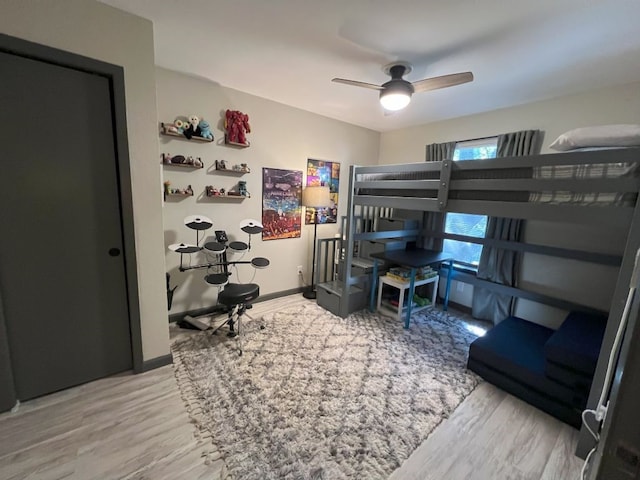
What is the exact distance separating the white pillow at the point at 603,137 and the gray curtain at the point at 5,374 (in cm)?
373

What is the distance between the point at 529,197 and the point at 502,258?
1.42 m

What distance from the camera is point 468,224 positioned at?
3369 millimetres

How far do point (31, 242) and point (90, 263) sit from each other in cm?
31

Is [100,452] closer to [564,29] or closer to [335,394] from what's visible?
[335,394]

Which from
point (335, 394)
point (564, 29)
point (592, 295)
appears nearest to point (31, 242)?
point (335, 394)

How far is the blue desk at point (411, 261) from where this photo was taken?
9.32ft

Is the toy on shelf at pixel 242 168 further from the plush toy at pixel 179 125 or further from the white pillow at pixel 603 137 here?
the white pillow at pixel 603 137

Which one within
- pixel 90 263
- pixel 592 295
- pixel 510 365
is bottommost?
pixel 510 365

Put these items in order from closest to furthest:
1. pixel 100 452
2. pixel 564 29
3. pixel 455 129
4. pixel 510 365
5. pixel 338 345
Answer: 1. pixel 100 452
2. pixel 564 29
3. pixel 510 365
4. pixel 338 345
5. pixel 455 129

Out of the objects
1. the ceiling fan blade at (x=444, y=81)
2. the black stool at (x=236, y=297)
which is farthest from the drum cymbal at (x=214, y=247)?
the ceiling fan blade at (x=444, y=81)

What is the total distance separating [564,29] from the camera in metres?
1.61

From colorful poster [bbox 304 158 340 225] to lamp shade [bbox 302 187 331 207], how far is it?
24 centimetres

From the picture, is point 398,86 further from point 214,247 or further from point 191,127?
point 214,247

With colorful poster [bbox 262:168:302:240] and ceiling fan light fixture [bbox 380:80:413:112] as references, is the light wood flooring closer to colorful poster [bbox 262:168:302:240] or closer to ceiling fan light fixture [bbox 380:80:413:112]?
colorful poster [bbox 262:168:302:240]
